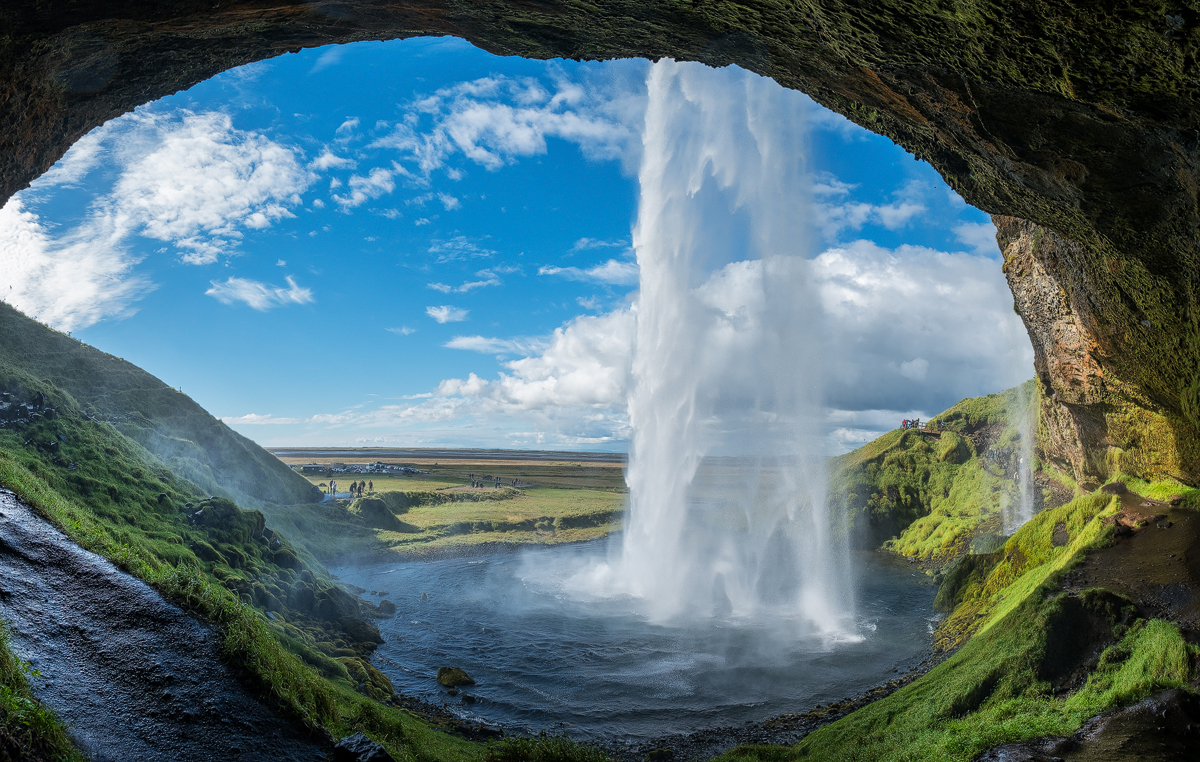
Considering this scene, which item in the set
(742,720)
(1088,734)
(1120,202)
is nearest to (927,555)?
(742,720)

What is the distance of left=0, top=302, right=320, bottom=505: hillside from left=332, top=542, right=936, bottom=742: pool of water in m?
12.8

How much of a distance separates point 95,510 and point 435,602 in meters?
16.8

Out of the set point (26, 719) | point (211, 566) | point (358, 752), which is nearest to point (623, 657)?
point (358, 752)

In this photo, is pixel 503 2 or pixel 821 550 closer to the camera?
pixel 503 2

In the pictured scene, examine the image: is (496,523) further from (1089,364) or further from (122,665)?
(1089,364)

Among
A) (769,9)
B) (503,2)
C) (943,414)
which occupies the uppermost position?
(503,2)

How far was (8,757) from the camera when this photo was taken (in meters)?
5.54

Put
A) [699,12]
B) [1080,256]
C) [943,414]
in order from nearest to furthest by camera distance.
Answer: [699,12] < [1080,256] < [943,414]

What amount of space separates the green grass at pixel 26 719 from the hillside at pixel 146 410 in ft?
58.0

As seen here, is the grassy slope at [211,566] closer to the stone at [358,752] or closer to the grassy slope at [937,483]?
the stone at [358,752]

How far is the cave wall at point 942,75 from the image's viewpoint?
253 inches

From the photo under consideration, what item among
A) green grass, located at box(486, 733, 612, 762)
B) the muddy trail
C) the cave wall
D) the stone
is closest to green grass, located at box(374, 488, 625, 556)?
green grass, located at box(486, 733, 612, 762)

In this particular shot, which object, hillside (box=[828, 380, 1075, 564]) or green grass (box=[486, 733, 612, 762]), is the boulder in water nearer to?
green grass (box=[486, 733, 612, 762])

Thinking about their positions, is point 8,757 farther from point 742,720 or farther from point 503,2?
point 742,720
